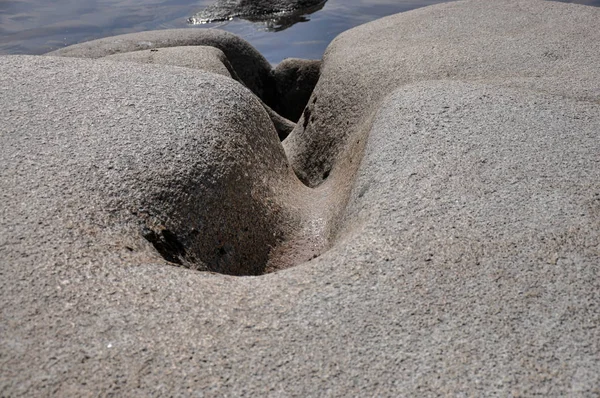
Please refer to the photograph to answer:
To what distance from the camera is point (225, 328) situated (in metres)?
1.34

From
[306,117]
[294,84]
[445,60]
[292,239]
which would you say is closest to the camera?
[292,239]

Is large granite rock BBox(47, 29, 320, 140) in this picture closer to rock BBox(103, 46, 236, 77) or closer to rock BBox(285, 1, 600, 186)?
rock BBox(103, 46, 236, 77)

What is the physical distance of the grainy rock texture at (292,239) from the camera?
1.26 meters

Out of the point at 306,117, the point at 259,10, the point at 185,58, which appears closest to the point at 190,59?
the point at 185,58

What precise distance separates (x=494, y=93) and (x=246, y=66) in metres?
2.29

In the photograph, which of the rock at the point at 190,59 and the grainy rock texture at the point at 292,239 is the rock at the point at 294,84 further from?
the grainy rock texture at the point at 292,239

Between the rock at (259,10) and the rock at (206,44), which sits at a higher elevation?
the rock at (206,44)

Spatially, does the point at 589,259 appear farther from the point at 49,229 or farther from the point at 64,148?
the point at 64,148

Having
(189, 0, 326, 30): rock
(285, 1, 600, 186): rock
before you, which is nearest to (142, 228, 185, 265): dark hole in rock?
(285, 1, 600, 186): rock

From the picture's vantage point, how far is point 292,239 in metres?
2.15

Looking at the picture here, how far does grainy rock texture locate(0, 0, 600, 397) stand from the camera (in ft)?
4.12

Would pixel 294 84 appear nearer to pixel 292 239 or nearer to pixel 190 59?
pixel 190 59

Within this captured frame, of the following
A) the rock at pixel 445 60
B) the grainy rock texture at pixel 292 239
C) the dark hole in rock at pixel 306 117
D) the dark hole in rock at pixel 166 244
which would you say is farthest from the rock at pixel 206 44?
the dark hole in rock at pixel 166 244

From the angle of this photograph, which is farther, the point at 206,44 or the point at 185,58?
the point at 206,44
